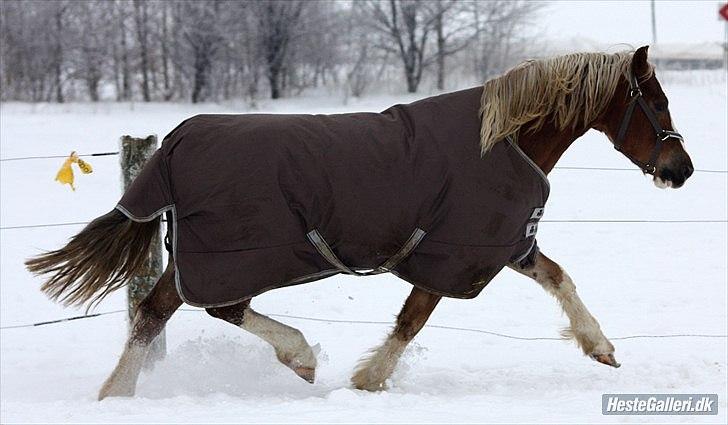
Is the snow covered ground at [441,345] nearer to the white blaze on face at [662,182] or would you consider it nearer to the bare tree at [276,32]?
the white blaze on face at [662,182]

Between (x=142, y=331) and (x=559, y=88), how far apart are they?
2165mm

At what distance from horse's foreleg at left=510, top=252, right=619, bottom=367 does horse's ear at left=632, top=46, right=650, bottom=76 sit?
1.04 meters

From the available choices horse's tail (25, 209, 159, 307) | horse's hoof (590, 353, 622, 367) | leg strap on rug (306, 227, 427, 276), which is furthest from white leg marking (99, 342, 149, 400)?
horse's hoof (590, 353, 622, 367)

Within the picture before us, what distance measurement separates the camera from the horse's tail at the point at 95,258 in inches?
156

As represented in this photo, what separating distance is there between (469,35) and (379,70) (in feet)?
11.4

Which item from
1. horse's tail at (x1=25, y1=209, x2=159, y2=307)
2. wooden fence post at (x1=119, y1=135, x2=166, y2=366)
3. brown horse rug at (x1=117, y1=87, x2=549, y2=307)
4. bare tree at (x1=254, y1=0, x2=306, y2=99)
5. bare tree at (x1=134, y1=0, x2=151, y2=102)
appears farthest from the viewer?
bare tree at (x1=134, y1=0, x2=151, y2=102)

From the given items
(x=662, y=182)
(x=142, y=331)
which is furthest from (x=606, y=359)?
(x=142, y=331)

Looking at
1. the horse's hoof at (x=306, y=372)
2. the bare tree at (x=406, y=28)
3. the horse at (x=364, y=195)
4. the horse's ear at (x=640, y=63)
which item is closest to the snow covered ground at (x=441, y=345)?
the horse's hoof at (x=306, y=372)

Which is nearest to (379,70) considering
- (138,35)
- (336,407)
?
(138,35)

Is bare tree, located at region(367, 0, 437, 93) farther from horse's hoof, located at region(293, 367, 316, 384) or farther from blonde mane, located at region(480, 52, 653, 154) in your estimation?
horse's hoof, located at region(293, 367, 316, 384)

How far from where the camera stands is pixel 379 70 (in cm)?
2939

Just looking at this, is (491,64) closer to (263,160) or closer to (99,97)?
(99,97)

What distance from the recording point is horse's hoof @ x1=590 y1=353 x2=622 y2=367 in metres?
4.46

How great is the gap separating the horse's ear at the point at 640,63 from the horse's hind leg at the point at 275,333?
1.93 meters
